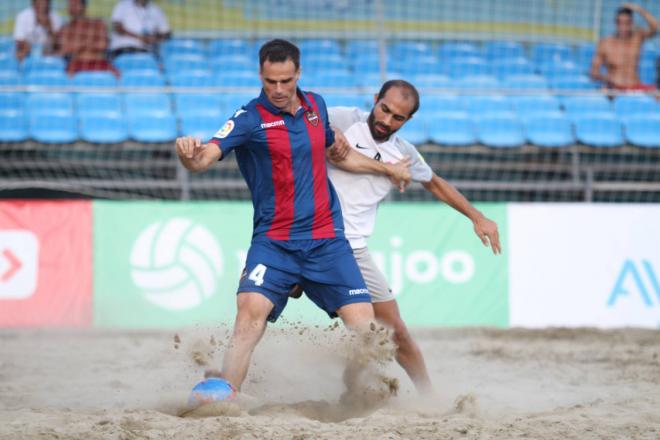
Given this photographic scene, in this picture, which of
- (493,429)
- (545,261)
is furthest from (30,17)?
(493,429)

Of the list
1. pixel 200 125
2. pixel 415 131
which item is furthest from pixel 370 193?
pixel 200 125

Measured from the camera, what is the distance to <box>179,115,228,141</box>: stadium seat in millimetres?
10883

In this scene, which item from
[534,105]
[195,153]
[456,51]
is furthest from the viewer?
[456,51]

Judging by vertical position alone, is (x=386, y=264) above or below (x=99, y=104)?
below

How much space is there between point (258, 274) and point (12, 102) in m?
7.08

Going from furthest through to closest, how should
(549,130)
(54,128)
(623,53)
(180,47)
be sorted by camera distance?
(180,47) < (623,53) < (549,130) < (54,128)

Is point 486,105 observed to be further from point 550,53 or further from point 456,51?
point 550,53

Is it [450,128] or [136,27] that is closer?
[450,128]

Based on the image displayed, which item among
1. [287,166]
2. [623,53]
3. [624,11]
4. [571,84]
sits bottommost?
[287,166]

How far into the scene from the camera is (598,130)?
11.6 m

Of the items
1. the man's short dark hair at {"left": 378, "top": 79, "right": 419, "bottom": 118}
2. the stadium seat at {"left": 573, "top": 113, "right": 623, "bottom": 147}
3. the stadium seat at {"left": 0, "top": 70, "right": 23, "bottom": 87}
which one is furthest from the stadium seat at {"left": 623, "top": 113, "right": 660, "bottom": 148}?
the stadium seat at {"left": 0, "top": 70, "right": 23, "bottom": 87}

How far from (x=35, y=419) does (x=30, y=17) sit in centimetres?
899

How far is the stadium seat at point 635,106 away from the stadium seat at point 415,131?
2666 mm

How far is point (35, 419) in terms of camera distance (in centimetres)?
439
